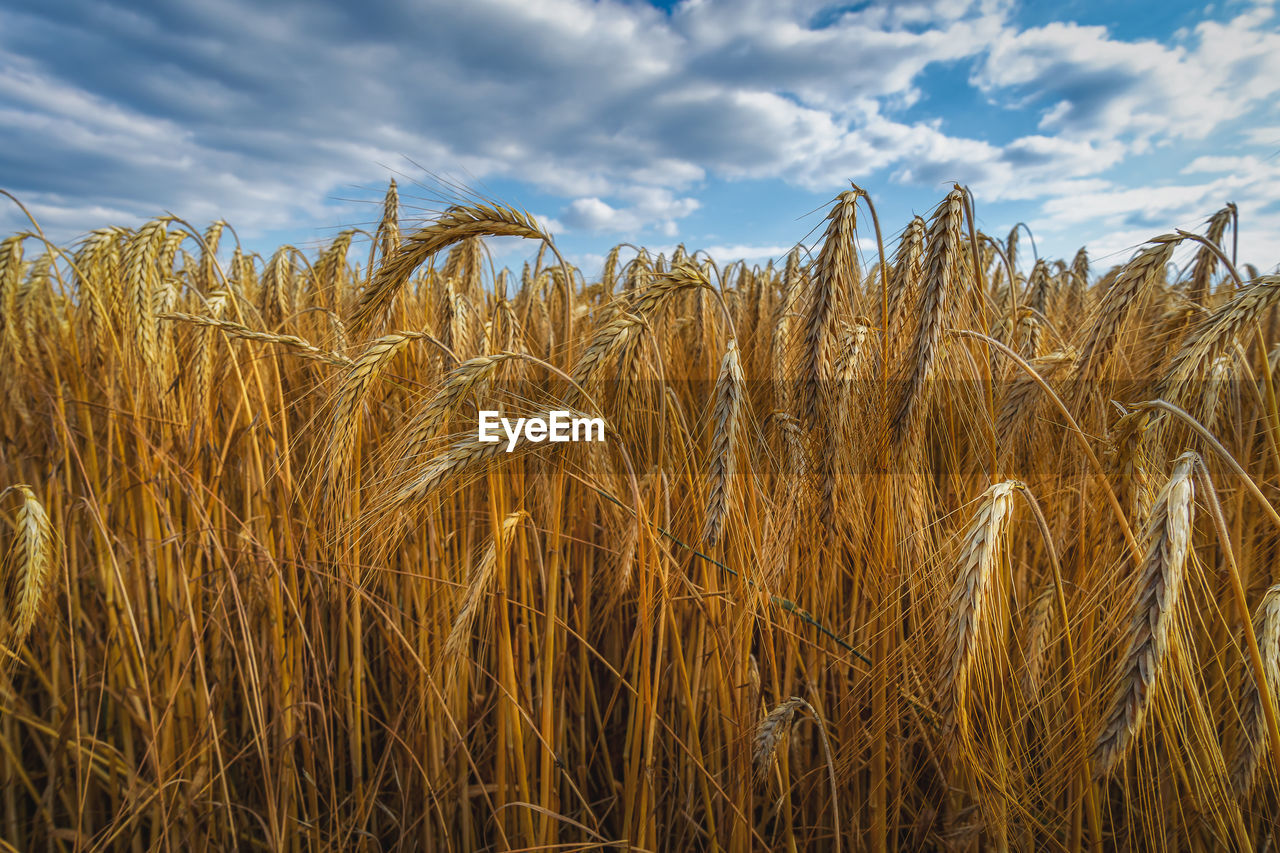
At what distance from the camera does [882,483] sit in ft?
4.76

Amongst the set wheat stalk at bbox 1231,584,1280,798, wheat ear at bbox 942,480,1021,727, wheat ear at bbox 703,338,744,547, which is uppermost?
wheat ear at bbox 703,338,744,547

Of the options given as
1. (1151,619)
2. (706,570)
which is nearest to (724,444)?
(706,570)

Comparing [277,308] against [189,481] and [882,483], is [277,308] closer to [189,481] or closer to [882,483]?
[189,481]

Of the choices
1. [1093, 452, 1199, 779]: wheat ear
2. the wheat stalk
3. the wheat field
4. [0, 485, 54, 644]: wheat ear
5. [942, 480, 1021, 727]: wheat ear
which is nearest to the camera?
[1093, 452, 1199, 779]: wheat ear

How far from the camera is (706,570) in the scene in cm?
169

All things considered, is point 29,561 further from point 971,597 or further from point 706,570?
point 971,597

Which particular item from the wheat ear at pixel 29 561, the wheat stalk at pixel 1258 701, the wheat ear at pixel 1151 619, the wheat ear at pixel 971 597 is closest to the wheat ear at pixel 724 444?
the wheat ear at pixel 971 597

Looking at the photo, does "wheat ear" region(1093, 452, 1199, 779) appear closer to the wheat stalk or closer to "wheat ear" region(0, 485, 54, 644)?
the wheat stalk

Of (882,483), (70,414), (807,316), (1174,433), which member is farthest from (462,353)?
(70,414)

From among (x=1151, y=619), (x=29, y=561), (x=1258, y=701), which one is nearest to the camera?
(x=1151, y=619)

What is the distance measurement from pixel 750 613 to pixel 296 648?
1.57 metres

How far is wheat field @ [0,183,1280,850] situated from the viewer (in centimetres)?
131

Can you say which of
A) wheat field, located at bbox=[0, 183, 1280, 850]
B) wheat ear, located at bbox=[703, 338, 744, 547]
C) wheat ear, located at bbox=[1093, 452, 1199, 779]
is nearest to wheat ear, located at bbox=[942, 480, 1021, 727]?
wheat field, located at bbox=[0, 183, 1280, 850]

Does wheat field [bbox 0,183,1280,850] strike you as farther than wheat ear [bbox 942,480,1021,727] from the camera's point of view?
Yes
